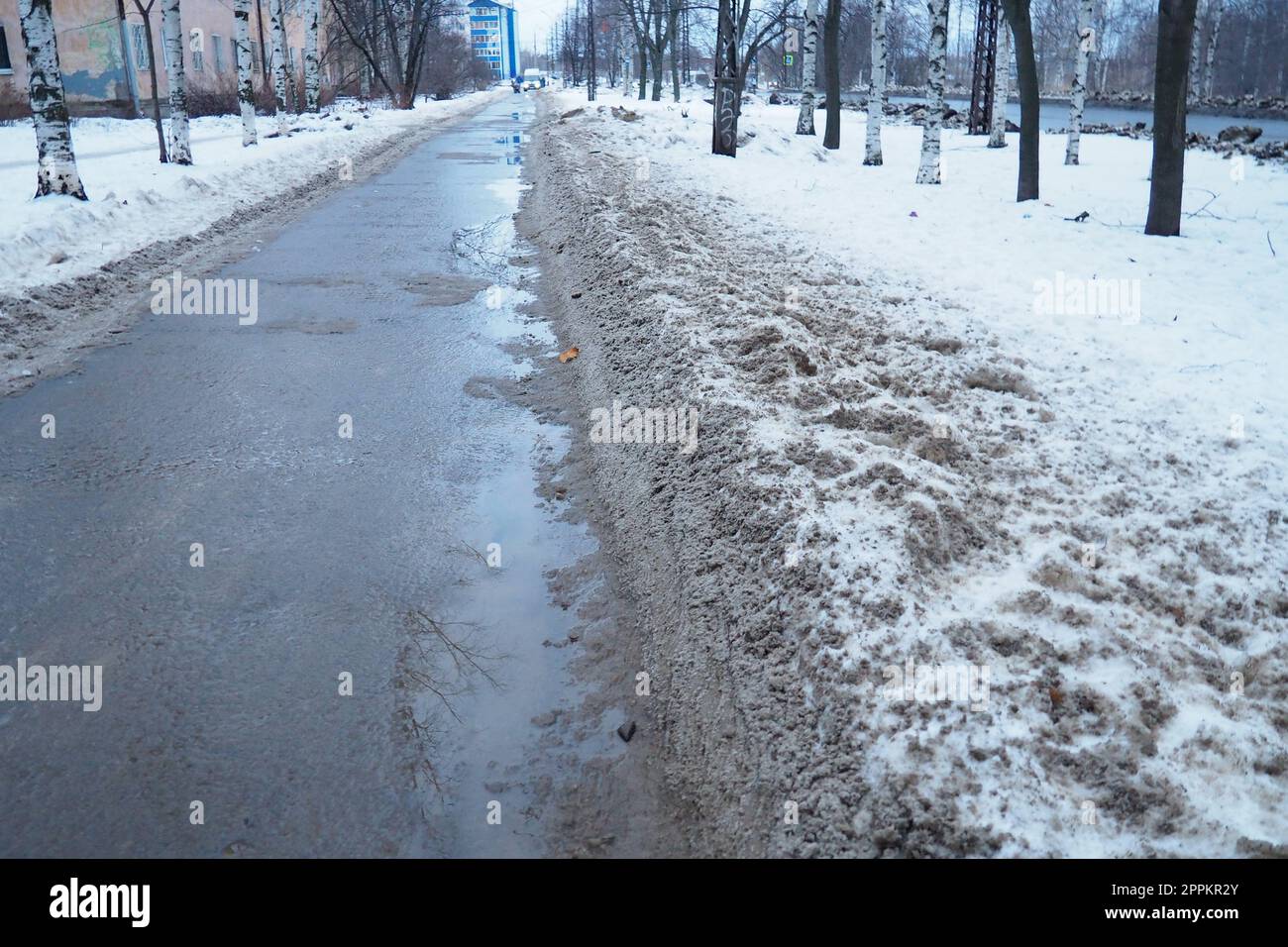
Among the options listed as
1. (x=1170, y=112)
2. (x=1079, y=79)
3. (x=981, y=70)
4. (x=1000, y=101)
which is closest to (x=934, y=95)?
(x=1079, y=79)

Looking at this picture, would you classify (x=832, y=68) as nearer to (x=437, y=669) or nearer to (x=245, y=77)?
(x=245, y=77)

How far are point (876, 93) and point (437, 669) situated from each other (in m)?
18.4

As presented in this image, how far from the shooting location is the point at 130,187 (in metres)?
13.5

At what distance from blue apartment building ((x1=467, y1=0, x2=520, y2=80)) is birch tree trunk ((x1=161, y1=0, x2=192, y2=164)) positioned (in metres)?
133

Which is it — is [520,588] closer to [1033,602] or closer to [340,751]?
[340,751]

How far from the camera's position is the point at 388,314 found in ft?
26.6

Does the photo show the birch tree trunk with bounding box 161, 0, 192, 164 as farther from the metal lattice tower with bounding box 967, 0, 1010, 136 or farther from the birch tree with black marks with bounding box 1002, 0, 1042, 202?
the metal lattice tower with bounding box 967, 0, 1010, 136

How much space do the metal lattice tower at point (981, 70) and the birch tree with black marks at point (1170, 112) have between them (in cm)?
1949

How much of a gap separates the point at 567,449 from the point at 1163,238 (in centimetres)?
744

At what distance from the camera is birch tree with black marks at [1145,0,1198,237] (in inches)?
378

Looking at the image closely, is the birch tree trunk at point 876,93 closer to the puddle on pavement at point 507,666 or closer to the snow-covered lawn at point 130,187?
the snow-covered lawn at point 130,187
